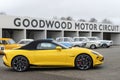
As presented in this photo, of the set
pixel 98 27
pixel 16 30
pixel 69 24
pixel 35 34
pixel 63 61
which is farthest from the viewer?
pixel 98 27

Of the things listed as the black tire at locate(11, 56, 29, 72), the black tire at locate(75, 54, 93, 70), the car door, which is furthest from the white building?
the black tire at locate(75, 54, 93, 70)

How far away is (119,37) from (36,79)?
5513 centimetres

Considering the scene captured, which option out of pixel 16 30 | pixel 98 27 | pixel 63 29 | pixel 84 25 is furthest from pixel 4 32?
pixel 98 27

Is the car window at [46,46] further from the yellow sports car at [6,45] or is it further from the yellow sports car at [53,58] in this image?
the yellow sports car at [6,45]

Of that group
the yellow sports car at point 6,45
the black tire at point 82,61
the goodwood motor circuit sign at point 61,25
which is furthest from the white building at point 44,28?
the black tire at point 82,61

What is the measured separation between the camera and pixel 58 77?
10852 mm

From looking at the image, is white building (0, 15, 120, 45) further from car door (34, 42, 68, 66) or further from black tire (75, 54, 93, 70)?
black tire (75, 54, 93, 70)

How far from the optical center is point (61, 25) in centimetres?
4906

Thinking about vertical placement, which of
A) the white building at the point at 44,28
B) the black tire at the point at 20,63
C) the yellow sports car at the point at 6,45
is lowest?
the black tire at the point at 20,63

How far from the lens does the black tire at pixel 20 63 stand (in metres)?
12.9

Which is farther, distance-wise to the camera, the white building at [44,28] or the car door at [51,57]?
the white building at [44,28]

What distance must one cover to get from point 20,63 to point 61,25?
1434 inches

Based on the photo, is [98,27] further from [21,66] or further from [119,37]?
[21,66]

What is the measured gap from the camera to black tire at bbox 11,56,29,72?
42.2 ft
